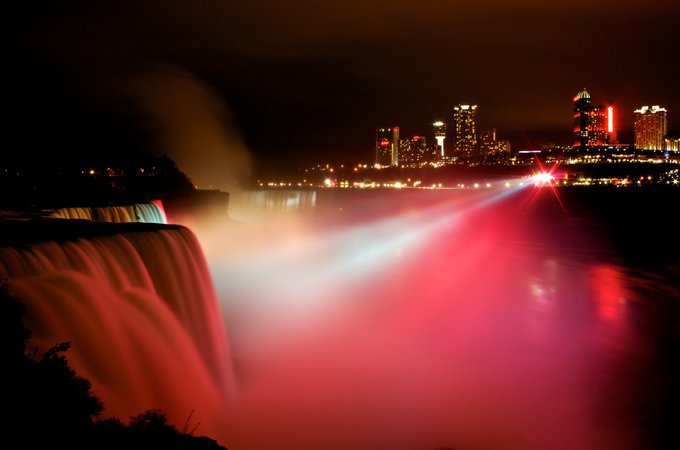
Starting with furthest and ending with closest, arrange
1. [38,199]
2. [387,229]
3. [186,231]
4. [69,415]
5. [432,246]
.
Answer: [387,229] < [432,246] < [38,199] < [186,231] < [69,415]

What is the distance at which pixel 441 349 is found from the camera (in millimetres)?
12469

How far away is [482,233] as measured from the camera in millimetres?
41469

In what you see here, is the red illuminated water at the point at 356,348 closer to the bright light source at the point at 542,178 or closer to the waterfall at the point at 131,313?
the waterfall at the point at 131,313

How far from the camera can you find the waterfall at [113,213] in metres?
13.1

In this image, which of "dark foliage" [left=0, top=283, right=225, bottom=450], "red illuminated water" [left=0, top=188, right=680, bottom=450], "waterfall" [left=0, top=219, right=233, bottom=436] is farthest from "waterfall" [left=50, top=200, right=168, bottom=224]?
"dark foliage" [left=0, top=283, right=225, bottom=450]

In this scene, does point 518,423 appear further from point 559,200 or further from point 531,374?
point 559,200

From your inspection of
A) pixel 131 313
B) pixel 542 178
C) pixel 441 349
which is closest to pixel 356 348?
pixel 441 349

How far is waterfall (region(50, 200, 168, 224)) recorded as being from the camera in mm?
13062

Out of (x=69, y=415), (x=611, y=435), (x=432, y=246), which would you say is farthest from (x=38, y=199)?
(x=432, y=246)

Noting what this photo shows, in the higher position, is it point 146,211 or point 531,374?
point 146,211

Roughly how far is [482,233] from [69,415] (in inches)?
1576

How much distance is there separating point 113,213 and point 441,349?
32.2ft

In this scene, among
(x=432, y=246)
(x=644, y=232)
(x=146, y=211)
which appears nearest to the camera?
(x=146, y=211)

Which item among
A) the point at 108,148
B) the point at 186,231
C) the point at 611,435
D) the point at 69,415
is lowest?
the point at 611,435
